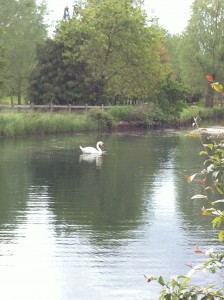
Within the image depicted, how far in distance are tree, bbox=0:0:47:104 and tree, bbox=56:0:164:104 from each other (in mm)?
4543

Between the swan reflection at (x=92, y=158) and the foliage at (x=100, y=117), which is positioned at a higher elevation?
the foliage at (x=100, y=117)

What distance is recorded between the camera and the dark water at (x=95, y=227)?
26.3 ft

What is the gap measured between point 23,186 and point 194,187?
511 centimetres

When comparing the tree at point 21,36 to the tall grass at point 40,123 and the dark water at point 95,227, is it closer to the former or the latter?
the tall grass at point 40,123

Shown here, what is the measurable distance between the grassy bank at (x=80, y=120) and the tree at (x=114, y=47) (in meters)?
3.33

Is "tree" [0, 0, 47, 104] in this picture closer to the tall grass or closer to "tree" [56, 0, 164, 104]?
"tree" [56, 0, 164, 104]

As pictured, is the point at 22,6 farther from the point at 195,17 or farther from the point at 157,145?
the point at 157,145

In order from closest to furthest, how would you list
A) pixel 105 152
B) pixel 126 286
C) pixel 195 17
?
1. pixel 126 286
2. pixel 105 152
3. pixel 195 17

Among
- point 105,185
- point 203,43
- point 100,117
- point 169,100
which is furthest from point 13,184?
point 203,43

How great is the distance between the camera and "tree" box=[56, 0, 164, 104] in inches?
1681

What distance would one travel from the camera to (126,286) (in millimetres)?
7832

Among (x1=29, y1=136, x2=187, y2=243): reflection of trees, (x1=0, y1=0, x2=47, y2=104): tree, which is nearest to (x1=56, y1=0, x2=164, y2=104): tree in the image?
(x1=0, y1=0, x2=47, y2=104): tree

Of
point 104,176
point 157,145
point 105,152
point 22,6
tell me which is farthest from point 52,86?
point 104,176

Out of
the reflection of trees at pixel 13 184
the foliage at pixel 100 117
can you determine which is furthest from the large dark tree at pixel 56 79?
the reflection of trees at pixel 13 184
